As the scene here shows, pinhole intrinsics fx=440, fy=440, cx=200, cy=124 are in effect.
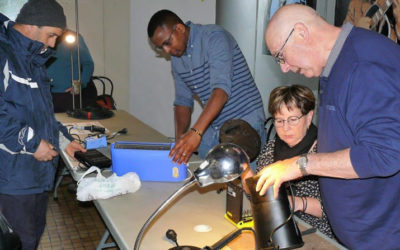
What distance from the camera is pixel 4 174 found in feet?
6.47

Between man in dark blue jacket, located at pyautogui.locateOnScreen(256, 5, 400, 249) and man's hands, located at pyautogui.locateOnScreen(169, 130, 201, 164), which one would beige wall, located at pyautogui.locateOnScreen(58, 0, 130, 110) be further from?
man in dark blue jacket, located at pyautogui.locateOnScreen(256, 5, 400, 249)

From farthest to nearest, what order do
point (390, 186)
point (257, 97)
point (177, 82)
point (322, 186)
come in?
1. point (177, 82)
2. point (257, 97)
3. point (322, 186)
4. point (390, 186)

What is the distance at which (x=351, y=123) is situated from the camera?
1233 mm

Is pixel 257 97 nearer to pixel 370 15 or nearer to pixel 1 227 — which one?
pixel 370 15

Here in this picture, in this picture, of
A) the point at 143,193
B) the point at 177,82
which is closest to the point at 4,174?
the point at 143,193

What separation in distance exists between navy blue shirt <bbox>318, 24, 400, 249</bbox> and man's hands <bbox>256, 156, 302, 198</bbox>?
156 mm

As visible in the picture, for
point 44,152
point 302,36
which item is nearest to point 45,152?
Result: point 44,152

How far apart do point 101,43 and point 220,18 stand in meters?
1.90

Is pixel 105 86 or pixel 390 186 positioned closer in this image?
pixel 390 186

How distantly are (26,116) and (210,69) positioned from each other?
96cm

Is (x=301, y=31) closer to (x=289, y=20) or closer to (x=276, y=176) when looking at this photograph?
(x=289, y=20)

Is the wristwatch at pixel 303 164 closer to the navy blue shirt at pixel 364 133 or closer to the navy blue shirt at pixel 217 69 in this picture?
the navy blue shirt at pixel 364 133

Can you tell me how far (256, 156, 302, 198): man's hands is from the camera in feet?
4.15

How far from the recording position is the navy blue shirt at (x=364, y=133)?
1144mm
